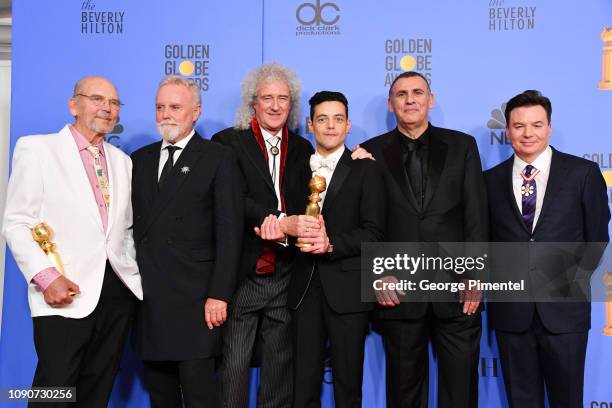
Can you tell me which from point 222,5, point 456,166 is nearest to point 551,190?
point 456,166

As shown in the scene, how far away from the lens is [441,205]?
113 inches

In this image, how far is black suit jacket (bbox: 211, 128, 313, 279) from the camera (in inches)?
114

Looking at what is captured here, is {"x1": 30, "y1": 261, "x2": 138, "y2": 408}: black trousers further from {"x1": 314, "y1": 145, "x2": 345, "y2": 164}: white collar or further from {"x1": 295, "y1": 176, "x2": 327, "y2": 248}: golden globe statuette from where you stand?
{"x1": 314, "y1": 145, "x2": 345, "y2": 164}: white collar

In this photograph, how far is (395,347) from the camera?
115 inches

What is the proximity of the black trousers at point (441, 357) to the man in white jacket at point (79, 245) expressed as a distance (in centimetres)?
130

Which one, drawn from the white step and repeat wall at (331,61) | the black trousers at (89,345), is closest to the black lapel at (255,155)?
the white step and repeat wall at (331,61)

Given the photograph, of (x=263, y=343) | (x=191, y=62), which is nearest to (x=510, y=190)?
(x=263, y=343)

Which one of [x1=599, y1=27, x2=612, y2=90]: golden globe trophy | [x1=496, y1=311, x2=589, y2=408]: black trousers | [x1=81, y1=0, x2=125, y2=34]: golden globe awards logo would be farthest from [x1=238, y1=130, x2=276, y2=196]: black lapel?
[x1=599, y1=27, x2=612, y2=90]: golden globe trophy

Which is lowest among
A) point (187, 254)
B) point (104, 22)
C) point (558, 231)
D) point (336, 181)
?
point (187, 254)

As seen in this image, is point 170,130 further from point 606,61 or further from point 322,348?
point 606,61

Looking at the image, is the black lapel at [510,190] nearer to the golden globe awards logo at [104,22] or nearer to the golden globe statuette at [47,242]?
the golden globe statuette at [47,242]

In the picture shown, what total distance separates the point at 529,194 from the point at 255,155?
4.54ft

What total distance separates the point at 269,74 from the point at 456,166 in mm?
1083

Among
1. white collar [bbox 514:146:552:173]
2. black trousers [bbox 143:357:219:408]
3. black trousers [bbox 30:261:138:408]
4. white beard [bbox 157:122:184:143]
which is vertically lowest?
black trousers [bbox 143:357:219:408]
